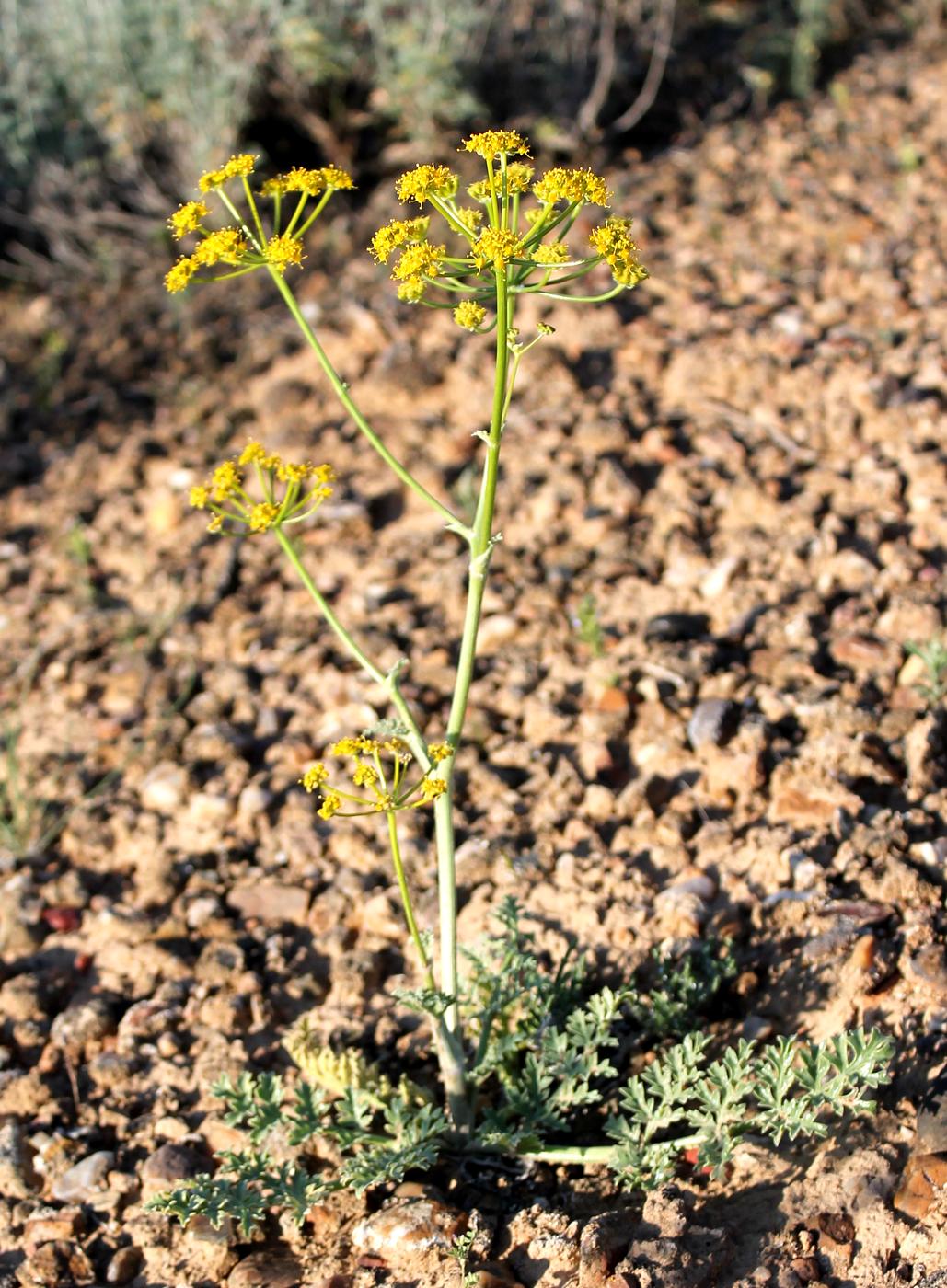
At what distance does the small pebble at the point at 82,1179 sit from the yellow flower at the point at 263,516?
Answer: 1.45 m

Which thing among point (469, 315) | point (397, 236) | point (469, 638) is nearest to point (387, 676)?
point (469, 638)

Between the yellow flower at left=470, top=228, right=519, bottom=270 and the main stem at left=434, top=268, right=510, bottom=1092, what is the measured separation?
0.09ft

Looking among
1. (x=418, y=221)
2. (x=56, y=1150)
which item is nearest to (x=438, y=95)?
(x=418, y=221)

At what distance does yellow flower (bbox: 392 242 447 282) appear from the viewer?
7.07 feet

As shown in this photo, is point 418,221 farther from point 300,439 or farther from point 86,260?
point 86,260

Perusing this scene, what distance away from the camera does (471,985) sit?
2857 millimetres

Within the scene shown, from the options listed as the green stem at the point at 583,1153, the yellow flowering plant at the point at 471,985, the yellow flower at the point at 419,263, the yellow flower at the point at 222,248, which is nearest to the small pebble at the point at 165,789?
the yellow flowering plant at the point at 471,985

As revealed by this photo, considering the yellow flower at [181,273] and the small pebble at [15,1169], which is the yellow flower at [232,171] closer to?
the yellow flower at [181,273]

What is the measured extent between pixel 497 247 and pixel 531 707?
1802 millimetres

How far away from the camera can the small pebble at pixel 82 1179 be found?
9.22 ft

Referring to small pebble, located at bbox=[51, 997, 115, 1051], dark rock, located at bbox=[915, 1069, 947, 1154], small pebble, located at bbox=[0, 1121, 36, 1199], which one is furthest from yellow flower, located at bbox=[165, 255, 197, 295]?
dark rock, located at bbox=[915, 1069, 947, 1154]

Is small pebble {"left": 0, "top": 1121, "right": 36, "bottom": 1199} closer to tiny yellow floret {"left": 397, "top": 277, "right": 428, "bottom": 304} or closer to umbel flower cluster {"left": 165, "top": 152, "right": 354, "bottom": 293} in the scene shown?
umbel flower cluster {"left": 165, "top": 152, "right": 354, "bottom": 293}

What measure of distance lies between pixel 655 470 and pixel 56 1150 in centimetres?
267

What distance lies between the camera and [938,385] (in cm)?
439
